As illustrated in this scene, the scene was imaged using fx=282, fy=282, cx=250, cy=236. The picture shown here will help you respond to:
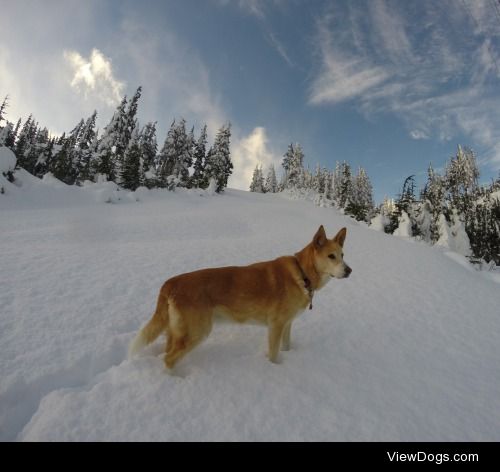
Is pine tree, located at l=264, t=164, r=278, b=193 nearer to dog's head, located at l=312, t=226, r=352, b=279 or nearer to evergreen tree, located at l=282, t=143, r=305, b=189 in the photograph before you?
evergreen tree, located at l=282, t=143, r=305, b=189

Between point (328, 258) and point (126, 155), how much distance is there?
37.1 m

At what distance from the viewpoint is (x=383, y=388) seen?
3492 millimetres

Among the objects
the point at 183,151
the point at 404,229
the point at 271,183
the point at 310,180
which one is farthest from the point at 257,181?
the point at 404,229

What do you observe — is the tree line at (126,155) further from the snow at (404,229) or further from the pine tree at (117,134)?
the snow at (404,229)

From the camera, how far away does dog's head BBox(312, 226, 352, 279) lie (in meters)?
3.77

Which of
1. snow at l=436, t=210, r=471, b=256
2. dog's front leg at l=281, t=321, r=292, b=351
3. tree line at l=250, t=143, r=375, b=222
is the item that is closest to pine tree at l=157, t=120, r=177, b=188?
tree line at l=250, t=143, r=375, b=222

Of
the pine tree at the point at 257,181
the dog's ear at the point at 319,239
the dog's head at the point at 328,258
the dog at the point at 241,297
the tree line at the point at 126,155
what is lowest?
the dog at the point at 241,297

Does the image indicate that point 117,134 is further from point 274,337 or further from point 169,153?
point 274,337

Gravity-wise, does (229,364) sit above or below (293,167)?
below

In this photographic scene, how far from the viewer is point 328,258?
3842 millimetres

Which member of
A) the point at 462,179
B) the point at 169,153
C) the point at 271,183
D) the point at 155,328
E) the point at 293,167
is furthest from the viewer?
the point at 271,183

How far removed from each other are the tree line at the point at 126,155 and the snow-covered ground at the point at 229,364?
85.3ft

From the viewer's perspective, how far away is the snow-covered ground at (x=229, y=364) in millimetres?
2586

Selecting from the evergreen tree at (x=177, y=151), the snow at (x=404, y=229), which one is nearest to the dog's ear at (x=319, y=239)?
the snow at (x=404, y=229)
